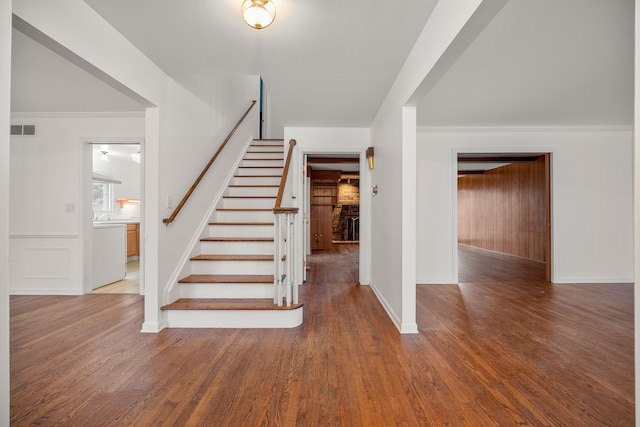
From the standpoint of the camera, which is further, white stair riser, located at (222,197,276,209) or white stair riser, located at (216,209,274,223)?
white stair riser, located at (222,197,276,209)

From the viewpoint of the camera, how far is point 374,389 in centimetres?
182

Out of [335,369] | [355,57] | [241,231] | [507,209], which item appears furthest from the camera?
[507,209]

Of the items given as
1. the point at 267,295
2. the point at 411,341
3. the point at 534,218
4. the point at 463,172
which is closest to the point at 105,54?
the point at 267,295

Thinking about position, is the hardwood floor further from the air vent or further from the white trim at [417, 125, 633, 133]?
the white trim at [417, 125, 633, 133]

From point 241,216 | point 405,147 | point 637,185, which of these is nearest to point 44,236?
point 241,216

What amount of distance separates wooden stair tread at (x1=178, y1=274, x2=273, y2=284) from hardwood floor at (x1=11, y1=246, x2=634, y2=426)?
0.49m

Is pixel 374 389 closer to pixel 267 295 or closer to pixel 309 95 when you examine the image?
pixel 267 295

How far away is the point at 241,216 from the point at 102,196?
4621mm

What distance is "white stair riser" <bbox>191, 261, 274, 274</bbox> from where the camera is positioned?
3.30 m

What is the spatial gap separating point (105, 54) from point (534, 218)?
26.1ft

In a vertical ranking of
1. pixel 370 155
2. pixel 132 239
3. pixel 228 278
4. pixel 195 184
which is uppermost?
pixel 370 155

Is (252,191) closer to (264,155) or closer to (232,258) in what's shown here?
(264,155)

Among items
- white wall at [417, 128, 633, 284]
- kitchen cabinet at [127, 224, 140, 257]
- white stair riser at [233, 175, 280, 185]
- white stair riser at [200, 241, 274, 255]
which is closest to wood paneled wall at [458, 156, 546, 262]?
white wall at [417, 128, 633, 284]

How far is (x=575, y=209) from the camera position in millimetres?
4613
